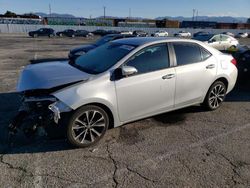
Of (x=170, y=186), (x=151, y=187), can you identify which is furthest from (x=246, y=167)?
(x=151, y=187)

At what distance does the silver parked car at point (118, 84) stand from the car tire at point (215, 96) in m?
0.04

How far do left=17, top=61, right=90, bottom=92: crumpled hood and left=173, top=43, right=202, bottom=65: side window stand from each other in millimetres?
1859

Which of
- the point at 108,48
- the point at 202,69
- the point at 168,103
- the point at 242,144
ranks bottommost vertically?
the point at 242,144

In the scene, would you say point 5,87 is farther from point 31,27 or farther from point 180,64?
point 31,27

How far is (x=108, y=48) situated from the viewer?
16.5 ft

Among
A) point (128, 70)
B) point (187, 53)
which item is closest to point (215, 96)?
point (187, 53)

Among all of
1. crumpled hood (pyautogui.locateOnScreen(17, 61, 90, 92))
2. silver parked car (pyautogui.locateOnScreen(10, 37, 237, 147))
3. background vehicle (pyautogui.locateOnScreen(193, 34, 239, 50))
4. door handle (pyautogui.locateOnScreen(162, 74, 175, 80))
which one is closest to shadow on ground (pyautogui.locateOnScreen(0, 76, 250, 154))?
silver parked car (pyautogui.locateOnScreen(10, 37, 237, 147))

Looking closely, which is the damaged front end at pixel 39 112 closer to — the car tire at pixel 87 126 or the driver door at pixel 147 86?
the car tire at pixel 87 126

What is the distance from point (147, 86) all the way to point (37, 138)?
2053mm

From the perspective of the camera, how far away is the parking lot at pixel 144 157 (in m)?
3.27

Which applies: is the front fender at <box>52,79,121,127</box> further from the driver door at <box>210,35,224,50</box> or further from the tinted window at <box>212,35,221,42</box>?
the tinted window at <box>212,35,221,42</box>

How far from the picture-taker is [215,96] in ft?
18.8

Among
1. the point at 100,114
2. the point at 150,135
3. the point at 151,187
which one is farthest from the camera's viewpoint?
the point at 150,135

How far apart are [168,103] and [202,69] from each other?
1.08m
